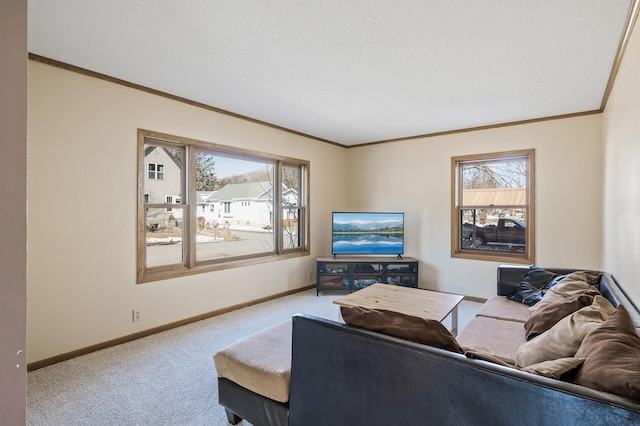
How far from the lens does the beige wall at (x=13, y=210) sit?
0.66m

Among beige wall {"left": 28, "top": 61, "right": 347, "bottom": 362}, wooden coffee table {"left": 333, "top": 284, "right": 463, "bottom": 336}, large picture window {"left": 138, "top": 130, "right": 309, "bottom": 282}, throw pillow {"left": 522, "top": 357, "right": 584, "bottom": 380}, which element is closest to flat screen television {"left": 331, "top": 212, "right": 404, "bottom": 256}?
large picture window {"left": 138, "top": 130, "right": 309, "bottom": 282}

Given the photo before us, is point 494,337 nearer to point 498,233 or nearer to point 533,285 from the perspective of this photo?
point 533,285

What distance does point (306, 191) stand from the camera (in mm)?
5250

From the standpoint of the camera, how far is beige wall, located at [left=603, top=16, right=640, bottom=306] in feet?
6.75

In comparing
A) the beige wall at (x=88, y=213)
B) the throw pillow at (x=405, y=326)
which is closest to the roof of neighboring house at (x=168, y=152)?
the beige wall at (x=88, y=213)

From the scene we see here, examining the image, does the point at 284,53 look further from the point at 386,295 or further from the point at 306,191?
the point at 306,191

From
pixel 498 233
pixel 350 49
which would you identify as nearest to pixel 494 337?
pixel 350 49

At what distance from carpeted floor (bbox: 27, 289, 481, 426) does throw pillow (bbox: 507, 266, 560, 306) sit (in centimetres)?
268

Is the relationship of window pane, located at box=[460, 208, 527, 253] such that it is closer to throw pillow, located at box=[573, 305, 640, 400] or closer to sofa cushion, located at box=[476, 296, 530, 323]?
sofa cushion, located at box=[476, 296, 530, 323]

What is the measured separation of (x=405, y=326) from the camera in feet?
4.71

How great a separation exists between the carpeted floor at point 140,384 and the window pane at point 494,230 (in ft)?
11.1

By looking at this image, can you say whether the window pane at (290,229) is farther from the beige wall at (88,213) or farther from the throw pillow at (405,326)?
the throw pillow at (405,326)

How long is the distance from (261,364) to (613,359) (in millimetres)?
1554

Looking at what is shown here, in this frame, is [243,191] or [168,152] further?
[243,191]
